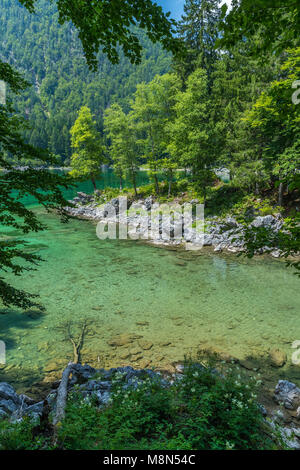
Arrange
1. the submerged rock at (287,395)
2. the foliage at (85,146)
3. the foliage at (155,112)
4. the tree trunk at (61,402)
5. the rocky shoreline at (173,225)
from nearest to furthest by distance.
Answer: the tree trunk at (61,402) < the submerged rock at (287,395) < the rocky shoreline at (173,225) < the foliage at (155,112) < the foliage at (85,146)

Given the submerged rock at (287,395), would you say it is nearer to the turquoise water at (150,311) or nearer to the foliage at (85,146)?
the turquoise water at (150,311)

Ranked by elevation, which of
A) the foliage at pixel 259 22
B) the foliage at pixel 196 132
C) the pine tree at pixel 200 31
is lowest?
the foliage at pixel 259 22

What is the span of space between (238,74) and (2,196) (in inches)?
1186

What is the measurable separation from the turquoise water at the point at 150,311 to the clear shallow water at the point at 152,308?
0.04 metres

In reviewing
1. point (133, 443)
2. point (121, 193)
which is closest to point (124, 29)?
point (133, 443)

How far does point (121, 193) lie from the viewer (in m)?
35.0

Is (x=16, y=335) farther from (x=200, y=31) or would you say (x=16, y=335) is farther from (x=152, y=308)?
(x=200, y=31)

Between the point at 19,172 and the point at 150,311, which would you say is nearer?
the point at 19,172

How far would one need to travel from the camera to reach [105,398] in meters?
5.61

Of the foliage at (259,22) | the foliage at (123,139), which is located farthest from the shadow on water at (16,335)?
the foliage at (123,139)

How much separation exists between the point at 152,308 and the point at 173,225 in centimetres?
1148

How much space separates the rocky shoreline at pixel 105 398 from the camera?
16.6 feet

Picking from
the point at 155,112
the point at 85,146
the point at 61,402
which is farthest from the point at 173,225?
the point at 85,146

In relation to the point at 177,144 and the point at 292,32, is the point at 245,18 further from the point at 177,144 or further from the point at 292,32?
the point at 177,144
